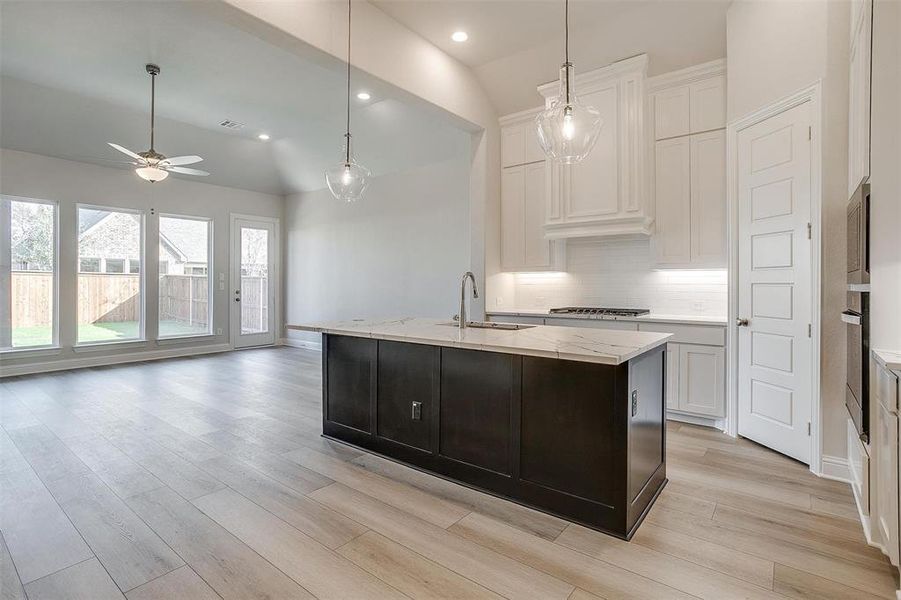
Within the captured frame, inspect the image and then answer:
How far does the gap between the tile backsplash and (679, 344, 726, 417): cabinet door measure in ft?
2.14

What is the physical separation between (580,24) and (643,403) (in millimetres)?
3368

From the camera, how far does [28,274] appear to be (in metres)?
5.99

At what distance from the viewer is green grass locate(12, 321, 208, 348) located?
5996mm

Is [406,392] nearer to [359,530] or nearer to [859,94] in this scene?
[359,530]

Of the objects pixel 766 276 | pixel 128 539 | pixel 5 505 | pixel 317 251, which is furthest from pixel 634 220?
pixel 317 251

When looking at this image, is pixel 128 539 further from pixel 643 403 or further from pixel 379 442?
pixel 643 403

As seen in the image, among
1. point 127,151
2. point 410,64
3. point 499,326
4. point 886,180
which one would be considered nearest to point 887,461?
point 886,180

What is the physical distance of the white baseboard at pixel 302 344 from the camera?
317 inches

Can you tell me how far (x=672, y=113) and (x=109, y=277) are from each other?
7.83 metres

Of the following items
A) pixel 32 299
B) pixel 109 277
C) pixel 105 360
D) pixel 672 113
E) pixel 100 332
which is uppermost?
pixel 672 113

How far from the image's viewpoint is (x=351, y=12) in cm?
341

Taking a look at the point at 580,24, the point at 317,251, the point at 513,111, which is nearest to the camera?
the point at 580,24

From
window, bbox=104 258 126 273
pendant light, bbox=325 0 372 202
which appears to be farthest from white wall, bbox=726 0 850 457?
window, bbox=104 258 126 273

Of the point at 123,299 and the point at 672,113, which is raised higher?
the point at 672,113
